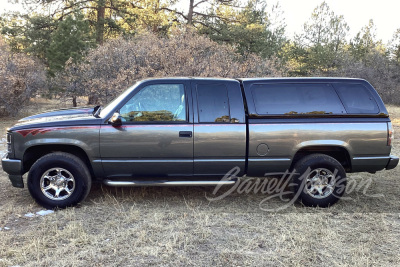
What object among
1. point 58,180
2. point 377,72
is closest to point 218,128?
point 58,180

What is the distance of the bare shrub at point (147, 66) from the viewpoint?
444 inches

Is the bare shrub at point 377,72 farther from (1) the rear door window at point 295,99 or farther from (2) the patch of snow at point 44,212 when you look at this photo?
(2) the patch of snow at point 44,212

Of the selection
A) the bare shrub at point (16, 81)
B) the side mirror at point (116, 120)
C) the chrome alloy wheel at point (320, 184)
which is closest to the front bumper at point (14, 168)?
the side mirror at point (116, 120)

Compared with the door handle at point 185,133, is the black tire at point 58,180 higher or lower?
lower

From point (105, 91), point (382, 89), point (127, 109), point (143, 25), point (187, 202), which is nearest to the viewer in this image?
point (127, 109)

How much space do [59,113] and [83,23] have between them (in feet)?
50.2

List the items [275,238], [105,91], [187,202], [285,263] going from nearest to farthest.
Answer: [285,263]
[275,238]
[187,202]
[105,91]

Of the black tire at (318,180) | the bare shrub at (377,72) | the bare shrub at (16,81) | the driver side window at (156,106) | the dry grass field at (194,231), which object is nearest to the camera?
the dry grass field at (194,231)

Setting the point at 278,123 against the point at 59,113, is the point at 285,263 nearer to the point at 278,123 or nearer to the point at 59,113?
the point at 278,123

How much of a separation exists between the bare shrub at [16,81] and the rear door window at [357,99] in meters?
12.3

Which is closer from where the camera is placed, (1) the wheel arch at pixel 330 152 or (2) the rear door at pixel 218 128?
(2) the rear door at pixel 218 128

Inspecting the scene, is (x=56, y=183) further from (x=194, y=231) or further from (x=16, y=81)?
(x=16, y=81)

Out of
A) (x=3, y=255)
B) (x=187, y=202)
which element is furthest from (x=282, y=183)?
(x=3, y=255)

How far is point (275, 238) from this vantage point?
384 centimetres
